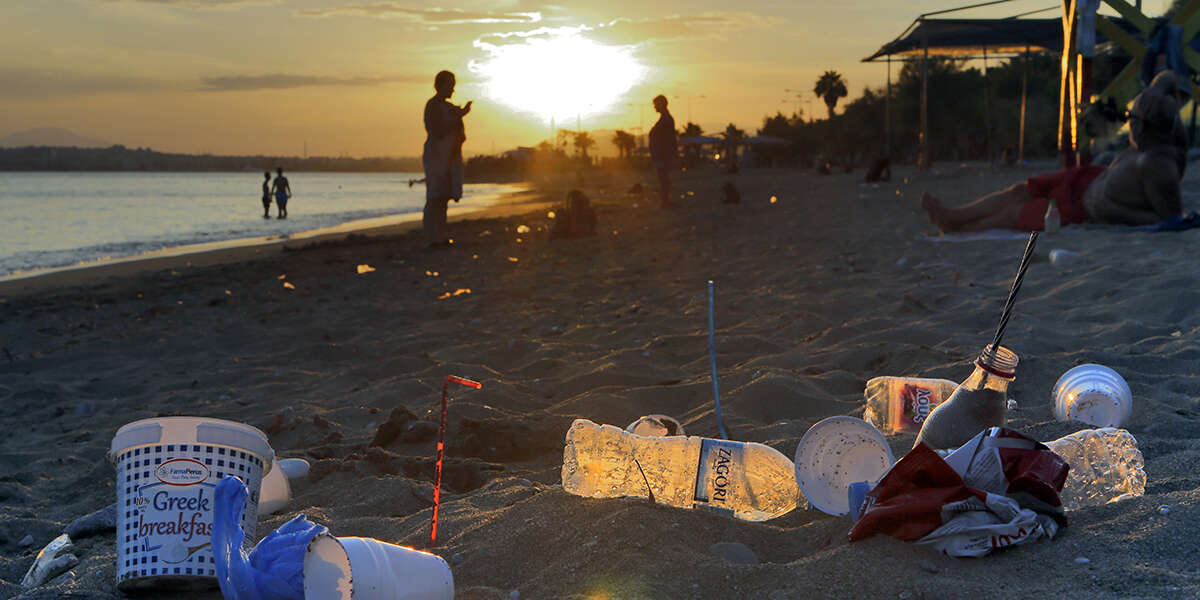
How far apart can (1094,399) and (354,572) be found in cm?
256

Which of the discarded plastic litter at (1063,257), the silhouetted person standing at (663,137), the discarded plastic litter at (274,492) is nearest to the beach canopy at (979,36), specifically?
the silhouetted person standing at (663,137)

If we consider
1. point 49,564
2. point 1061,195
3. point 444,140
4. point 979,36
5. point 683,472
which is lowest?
point 49,564

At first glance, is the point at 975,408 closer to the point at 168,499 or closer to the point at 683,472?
the point at 683,472

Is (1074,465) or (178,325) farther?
(178,325)

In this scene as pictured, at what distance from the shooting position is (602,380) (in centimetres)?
445

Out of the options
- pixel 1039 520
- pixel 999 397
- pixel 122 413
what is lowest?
pixel 122 413

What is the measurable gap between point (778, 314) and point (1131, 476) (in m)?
3.49

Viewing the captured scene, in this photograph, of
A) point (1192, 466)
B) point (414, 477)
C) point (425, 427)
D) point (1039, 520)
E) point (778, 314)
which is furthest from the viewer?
point (778, 314)

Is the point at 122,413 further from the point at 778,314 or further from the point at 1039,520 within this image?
the point at 1039,520

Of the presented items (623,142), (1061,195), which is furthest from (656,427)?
(623,142)

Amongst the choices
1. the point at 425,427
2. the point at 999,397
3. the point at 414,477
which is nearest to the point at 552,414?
the point at 425,427

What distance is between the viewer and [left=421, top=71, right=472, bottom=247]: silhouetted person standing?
35.8 ft

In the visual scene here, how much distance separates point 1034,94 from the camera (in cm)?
4691

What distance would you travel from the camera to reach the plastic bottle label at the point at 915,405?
10.7 ft
